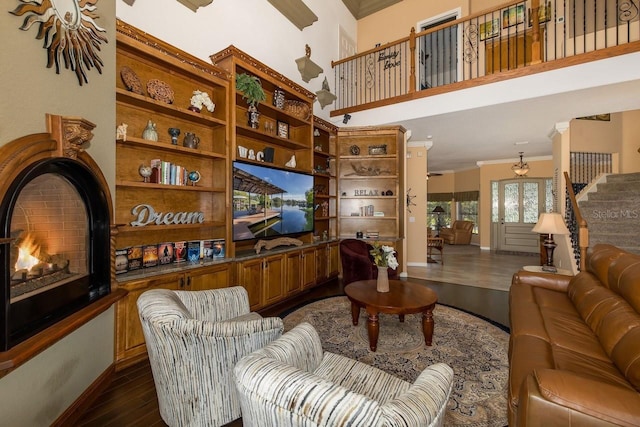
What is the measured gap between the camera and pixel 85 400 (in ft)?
5.83

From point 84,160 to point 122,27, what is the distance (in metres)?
1.31

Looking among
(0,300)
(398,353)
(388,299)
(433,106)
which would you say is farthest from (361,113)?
(0,300)

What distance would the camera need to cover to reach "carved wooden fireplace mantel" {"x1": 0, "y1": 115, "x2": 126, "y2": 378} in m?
1.28

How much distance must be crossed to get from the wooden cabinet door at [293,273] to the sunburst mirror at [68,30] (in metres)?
2.80

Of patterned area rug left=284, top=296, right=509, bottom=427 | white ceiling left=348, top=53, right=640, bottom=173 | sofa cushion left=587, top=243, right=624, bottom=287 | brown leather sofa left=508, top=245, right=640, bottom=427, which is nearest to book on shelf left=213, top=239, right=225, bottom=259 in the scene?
patterned area rug left=284, top=296, right=509, bottom=427

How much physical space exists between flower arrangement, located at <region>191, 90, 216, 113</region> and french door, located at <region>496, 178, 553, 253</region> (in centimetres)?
916

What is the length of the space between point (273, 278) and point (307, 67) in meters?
3.40

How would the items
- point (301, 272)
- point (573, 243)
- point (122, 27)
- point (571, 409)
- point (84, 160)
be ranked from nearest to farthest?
point (571, 409) → point (84, 160) → point (122, 27) → point (301, 272) → point (573, 243)

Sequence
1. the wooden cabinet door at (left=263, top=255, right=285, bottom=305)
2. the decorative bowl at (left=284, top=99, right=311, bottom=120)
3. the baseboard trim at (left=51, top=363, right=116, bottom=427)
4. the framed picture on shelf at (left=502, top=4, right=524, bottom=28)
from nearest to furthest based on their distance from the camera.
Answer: the baseboard trim at (left=51, top=363, right=116, bottom=427)
the wooden cabinet door at (left=263, top=255, right=285, bottom=305)
the decorative bowl at (left=284, top=99, right=311, bottom=120)
the framed picture on shelf at (left=502, top=4, right=524, bottom=28)

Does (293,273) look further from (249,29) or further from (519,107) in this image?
(519,107)

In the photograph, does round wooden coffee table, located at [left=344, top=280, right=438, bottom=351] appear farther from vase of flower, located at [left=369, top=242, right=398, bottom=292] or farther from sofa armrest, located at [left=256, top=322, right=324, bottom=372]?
sofa armrest, located at [left=256, top=322, right=324, bottom=372]

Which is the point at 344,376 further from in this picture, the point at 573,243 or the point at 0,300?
the point at 573,243

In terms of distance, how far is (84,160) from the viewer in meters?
1.77

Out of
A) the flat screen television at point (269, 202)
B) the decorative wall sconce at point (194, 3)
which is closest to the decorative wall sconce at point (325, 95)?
the flat screen television at point (269, 202)
